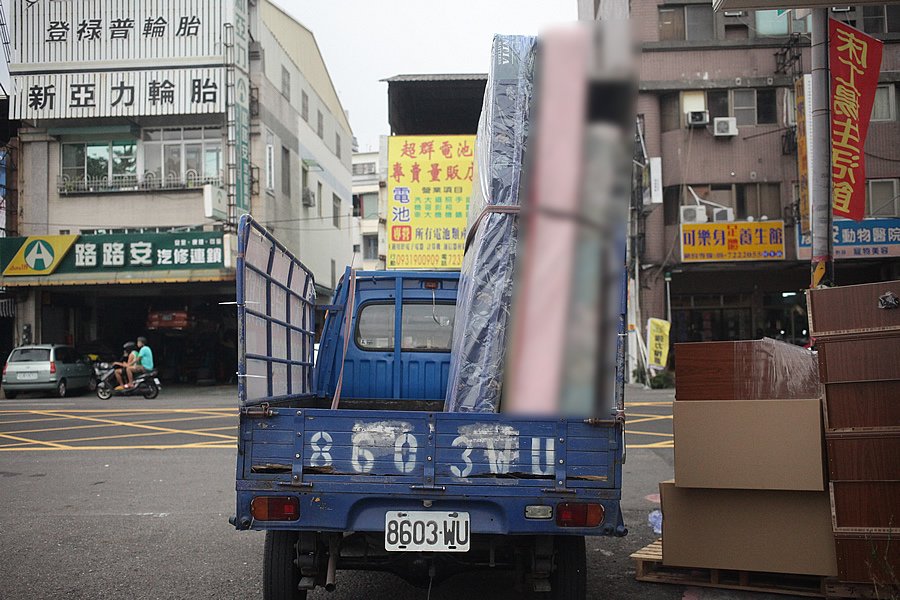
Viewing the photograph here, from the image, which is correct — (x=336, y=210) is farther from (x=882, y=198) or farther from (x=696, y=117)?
(x=882, y=198)

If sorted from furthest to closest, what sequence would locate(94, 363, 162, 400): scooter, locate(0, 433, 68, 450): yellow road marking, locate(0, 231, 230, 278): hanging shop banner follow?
locate(0, 231, 230, 278): hanging shop banner, locate(94, 363, 162, 400): scooter, locate(0, 433, 68, 450): yellow road marking

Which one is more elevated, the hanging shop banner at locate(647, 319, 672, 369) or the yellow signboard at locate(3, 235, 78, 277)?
the yellow signboard at locate(3, 235, 78, 277)

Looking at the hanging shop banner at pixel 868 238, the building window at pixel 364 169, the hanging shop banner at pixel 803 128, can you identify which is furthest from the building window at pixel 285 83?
the building window at pixel 364 169

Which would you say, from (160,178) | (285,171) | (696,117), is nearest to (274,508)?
(696,117)

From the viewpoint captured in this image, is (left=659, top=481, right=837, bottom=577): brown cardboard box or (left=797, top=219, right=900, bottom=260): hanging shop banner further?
(left=797, top=219, right=900, bottom=260): hanging shop banner

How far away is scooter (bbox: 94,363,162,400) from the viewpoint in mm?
20172

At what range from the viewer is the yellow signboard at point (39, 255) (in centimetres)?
2323

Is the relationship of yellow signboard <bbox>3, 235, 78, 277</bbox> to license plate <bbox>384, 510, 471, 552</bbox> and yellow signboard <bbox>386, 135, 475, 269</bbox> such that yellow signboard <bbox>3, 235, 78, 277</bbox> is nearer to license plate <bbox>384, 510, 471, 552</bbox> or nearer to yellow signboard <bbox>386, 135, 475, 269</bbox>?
yellow signboard <bbox>386, 135, 475, 269</bbox>

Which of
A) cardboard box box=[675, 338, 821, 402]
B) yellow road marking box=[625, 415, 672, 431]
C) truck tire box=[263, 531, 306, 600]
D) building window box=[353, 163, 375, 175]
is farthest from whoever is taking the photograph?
building window box=[353, 163, 375, 175]

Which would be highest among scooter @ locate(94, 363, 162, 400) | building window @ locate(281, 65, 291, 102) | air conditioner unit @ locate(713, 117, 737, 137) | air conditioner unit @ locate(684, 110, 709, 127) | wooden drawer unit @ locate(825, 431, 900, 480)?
building window @ locate(281, 65, 291, 102)

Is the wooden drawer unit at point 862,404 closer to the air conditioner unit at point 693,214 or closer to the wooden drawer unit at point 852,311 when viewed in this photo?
the wooden drawer unit at point 852,311

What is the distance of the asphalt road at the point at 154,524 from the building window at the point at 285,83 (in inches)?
633

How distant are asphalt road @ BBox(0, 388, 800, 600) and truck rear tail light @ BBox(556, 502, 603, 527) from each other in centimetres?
146

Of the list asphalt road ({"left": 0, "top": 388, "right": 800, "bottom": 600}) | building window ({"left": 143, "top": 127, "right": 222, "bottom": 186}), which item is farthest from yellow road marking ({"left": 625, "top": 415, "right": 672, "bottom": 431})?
building window ({"left": 143, "top": 127, "right": 222, "bottom": 186})
